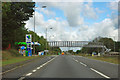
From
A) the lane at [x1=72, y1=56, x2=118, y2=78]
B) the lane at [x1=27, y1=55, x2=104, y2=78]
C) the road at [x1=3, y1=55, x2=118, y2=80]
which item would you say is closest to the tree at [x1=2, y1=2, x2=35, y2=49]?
the road at [x1=3, y1=55, x2=118, y2=80]

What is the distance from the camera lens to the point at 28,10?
1326 inches

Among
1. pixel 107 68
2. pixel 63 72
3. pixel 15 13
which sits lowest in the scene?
pixel 107 68

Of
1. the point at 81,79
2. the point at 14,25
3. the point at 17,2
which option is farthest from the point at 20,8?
the point at 81,79

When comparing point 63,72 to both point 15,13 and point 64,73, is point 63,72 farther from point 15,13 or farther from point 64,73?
point 15,13

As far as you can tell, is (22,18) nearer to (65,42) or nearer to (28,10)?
(28,10)

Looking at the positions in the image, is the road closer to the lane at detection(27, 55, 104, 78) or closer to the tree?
A: the lane at detection(27, 55, 104, 78)

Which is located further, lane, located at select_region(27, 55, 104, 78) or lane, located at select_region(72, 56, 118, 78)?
lane, located at select_region(72, 56, 118, 78)

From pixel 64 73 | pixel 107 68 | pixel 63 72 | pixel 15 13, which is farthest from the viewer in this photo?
pixel 15 13

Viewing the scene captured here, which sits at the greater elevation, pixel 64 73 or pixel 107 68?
pixel 64 73

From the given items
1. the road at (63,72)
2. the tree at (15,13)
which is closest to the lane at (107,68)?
the road at (63,72)

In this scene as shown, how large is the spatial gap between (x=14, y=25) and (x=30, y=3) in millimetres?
4987

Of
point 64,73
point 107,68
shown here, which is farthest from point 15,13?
point 64,73

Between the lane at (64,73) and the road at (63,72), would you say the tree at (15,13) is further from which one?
the lane at (64,73)

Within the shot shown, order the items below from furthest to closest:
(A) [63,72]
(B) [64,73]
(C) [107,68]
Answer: (C) [107,68] < (A) [63,72] < (B) [64,73]
